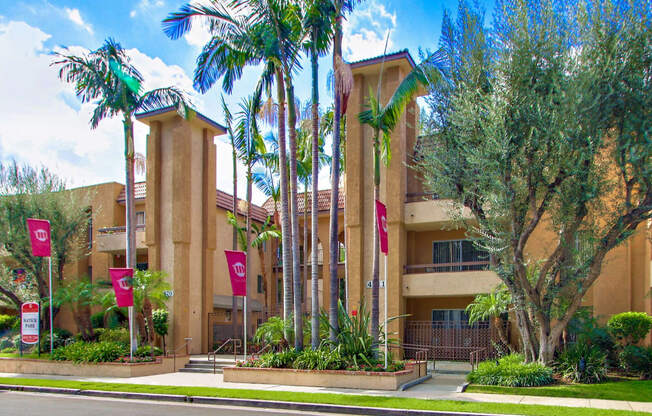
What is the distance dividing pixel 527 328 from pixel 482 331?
5.31 meters

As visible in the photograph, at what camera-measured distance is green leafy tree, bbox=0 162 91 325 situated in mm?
25172

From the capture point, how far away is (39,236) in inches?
828

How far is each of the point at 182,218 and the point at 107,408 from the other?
510 inches

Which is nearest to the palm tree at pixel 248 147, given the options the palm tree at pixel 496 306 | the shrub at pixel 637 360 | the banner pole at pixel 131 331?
the banner pole at pixel 131 331

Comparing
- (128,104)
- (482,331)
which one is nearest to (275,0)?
(128,104)

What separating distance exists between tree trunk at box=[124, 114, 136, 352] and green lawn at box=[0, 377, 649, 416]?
17.3 ft

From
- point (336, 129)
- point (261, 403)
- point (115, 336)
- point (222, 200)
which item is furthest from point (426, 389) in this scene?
point (222, 200)

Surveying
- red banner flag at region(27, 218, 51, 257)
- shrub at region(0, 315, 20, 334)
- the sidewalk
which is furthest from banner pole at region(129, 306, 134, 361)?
shrub at region(0, 315, 20, 334)

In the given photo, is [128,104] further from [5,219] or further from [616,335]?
[616,335]

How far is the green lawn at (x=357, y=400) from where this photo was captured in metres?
11.4

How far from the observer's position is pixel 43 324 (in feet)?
86.9

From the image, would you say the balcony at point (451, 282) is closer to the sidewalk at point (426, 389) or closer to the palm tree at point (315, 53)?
the sidewalk at point (426, 389)

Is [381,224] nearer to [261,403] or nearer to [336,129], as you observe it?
[336,129]

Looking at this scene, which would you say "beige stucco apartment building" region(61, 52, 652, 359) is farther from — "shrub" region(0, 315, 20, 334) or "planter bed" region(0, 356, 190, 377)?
"planter bed" region(0, 356, 190, 377)
